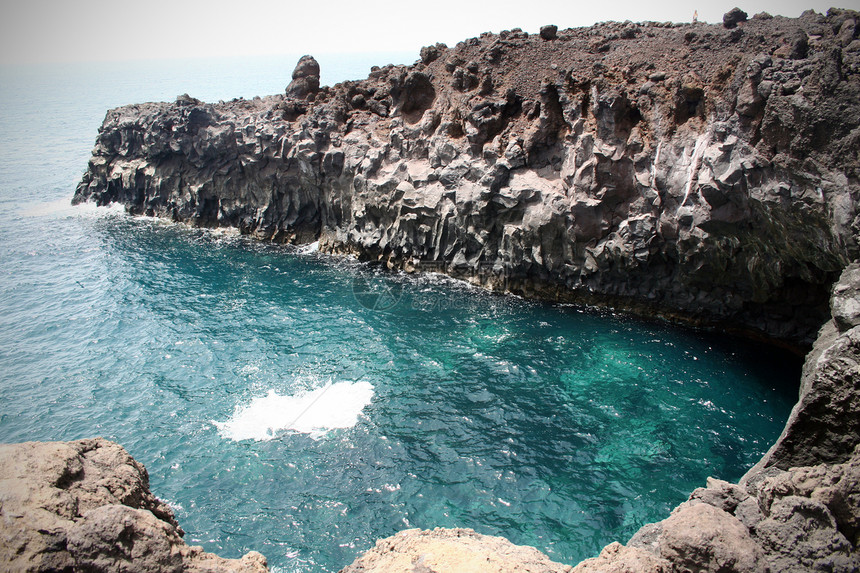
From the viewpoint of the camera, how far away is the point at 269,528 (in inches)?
923

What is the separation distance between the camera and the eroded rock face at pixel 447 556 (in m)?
14.8

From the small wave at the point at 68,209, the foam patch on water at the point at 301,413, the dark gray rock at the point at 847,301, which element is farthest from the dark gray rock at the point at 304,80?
the dark gray rock at the point at 847,301

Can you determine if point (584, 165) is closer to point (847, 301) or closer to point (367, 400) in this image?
point (847, 301)

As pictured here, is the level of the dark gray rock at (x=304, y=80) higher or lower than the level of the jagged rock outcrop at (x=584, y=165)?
higher

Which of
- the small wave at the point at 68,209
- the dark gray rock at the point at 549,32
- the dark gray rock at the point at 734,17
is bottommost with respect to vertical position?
the small wave at the point at 68,209

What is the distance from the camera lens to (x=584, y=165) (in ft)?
135

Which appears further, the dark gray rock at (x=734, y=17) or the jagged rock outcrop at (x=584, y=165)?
the dark gray rock at (x=734, y=17)

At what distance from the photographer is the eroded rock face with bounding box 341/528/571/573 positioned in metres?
14.8

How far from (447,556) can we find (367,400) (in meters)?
17.3

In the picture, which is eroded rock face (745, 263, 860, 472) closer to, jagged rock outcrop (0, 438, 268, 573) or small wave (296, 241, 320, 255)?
jagged rock outcrop (0, 438, 268, 573)

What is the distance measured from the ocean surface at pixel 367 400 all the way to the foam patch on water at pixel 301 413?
0.13m

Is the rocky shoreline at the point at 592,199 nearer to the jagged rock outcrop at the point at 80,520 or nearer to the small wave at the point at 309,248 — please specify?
the jagged rock outcrop at the point at 80,520

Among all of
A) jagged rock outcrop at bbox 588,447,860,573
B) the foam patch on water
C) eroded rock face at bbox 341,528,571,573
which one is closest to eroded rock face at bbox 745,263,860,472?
jagged rock outcrop at bbox 588,447,860,573

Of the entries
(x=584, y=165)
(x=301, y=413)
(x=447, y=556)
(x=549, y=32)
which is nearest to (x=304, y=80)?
(x=549, y=32)
